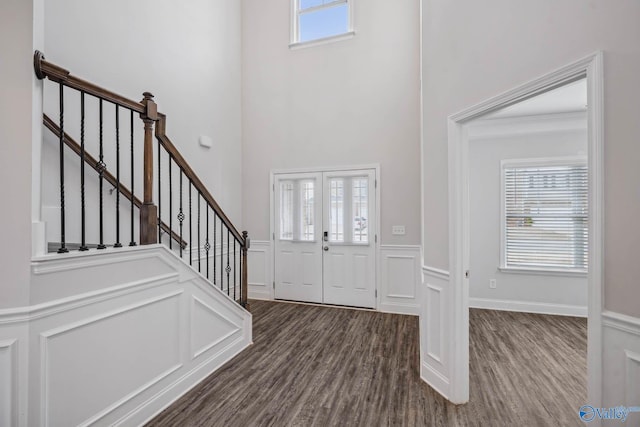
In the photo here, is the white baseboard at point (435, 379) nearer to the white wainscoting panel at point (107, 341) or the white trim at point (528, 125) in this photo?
the white wainscoting panel at point (107, 341)

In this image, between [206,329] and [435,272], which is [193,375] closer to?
[206,329]

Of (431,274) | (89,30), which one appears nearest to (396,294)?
(431,274)

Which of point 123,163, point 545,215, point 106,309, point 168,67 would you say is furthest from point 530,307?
point 168,67

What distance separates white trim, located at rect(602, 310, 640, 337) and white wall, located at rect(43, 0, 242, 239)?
11.6 feet

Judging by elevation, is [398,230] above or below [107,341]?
above

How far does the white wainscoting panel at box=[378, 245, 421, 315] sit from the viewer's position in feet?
15.0

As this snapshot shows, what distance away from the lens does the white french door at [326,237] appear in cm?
479

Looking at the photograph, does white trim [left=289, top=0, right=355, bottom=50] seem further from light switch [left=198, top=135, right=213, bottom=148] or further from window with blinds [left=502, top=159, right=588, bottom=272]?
window with blinds [left=502, top=159, right=588, bottom=272]

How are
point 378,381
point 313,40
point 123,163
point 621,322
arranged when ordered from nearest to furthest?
point 621,322 → point 378,381 → point 123,163 → point 313,40

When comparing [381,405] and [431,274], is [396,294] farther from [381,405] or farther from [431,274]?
[381,405]

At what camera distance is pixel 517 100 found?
2.00 metres

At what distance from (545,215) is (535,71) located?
3.44 metres

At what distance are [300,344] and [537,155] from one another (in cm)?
413

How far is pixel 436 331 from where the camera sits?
262 centimetres
